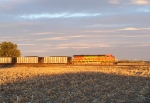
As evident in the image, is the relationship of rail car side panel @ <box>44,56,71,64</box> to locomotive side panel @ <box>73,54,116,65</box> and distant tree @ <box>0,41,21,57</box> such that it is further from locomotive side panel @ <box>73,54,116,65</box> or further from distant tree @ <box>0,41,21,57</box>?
distant tree @ <box>0,41,21,57</box>

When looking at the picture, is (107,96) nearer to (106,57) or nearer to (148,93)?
(148,93)

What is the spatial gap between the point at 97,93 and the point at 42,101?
3.67 metres

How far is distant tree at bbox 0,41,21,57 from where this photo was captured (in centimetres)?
10050

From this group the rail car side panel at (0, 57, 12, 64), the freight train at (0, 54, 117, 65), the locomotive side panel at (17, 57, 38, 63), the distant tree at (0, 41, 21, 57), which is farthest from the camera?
the distant tree at (0, 41, 21, 57)

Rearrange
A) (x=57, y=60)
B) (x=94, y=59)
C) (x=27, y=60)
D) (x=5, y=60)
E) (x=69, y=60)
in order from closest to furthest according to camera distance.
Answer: (x=57, y=60), (x=5, y=60), (x=94, y=59), (x=27, y=60), (x=69, y=60)

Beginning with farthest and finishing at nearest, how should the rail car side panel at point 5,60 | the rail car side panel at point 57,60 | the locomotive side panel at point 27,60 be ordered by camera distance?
1. the locomotive side panel at point 27,60
2. the rail car side panel at point 5,60
3. the rail car side panel at point 57,60

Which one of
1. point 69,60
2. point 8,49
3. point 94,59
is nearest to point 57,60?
point 69,60

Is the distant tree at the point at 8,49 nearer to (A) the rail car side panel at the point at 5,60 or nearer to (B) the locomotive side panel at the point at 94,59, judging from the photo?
(A) the rail car side panel at the point at 5,60

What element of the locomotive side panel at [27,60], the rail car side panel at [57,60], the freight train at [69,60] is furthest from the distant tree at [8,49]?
the rail car side panel at [57,60]

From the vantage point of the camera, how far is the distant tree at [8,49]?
10050 cm

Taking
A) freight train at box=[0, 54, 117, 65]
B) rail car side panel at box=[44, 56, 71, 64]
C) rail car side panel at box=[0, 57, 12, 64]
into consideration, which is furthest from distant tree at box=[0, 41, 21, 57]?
rail car side panel at box=[44, 56, 71, 64]

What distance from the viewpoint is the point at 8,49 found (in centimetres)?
10112

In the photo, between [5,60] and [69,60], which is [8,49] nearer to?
[5,60]

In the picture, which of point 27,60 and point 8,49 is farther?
point 8,49
